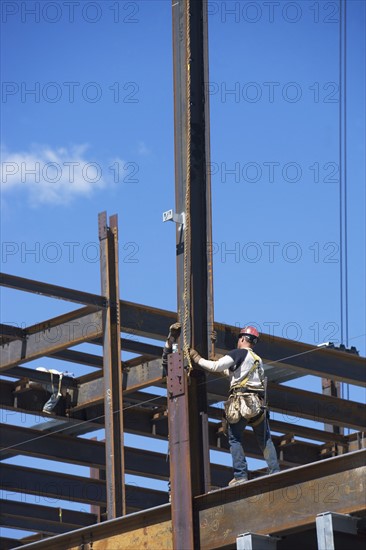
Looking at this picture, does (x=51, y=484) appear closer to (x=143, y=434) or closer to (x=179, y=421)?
(x=143, y=434)

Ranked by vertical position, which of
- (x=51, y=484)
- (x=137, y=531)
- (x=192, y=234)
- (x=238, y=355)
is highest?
(x=51, y=484)

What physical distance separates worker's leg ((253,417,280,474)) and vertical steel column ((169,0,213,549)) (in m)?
0.59

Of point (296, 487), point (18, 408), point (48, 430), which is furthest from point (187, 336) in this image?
point (48, 430)

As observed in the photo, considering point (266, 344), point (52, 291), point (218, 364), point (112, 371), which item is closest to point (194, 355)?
point (218, 364)

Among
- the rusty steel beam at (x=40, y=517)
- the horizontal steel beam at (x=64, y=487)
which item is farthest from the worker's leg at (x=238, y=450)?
the rusty steel beam at (x=40, y=517)

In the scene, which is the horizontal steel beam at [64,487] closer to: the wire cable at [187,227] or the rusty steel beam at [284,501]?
the wire cable at [187,227]

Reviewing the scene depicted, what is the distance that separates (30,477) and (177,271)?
999 centimetres

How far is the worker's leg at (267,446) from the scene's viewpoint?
43.4 feet

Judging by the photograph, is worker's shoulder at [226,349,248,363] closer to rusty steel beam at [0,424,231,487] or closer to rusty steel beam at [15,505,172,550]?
rusty steel beam at [15,505,172,550]

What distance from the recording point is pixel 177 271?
14469mm

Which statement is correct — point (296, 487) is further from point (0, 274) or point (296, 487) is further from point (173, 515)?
point (0, 274)

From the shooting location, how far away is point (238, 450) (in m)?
13.2

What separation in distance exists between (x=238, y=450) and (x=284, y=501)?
3.69 feet

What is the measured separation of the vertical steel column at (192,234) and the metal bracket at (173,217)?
0.07 m
